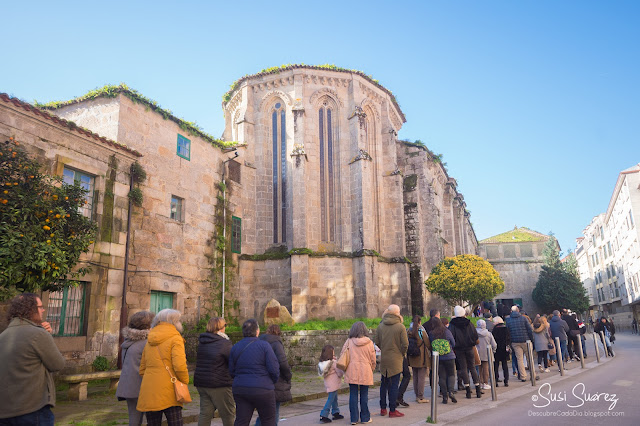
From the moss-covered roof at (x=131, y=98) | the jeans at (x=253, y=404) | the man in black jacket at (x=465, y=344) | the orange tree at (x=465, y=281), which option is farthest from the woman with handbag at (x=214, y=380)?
the orange tree at (x=465, y=281)

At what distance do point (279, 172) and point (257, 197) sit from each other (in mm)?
1745

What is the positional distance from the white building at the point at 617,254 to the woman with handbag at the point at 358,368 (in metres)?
41.9

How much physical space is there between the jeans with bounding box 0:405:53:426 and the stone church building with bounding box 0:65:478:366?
9563mm

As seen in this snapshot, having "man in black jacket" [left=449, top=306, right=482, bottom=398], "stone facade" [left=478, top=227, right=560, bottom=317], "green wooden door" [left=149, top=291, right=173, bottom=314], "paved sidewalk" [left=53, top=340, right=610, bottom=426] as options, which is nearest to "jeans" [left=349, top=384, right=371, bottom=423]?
"paved sidewalk" [left=53, top=340, right=610, bottom=426]

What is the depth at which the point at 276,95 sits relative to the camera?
2356cm

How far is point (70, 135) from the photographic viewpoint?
1316 cm

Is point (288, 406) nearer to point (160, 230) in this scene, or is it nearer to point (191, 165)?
point (160, 230)

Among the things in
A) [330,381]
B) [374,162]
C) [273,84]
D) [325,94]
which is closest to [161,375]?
[330,381]

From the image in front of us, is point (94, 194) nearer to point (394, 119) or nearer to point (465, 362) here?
point (465, 362)

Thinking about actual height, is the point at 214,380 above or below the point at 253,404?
above

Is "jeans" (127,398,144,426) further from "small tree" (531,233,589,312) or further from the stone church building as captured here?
"small tree" (531,233,589,312)

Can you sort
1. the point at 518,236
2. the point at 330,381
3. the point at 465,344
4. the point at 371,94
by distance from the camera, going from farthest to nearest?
1. the point at 518,236
2. the point at 371,94
3. the point at 465,344
4. the point at 330,381

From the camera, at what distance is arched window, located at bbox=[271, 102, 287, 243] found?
22.8 meters

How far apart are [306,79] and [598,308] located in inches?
2445
